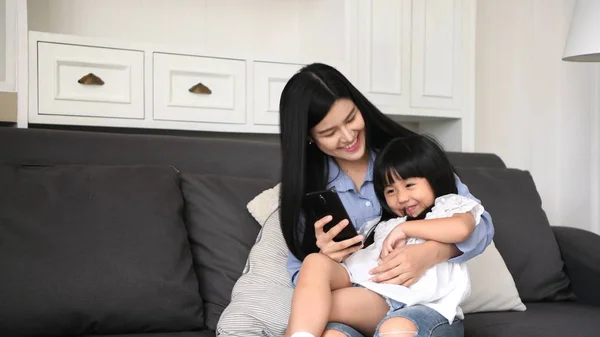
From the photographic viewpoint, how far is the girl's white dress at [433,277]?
149 cm

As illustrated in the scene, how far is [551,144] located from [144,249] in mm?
2225

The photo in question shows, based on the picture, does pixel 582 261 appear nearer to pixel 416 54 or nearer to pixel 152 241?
pixel 416 54

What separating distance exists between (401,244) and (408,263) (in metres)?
0.08

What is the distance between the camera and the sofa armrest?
2.17m

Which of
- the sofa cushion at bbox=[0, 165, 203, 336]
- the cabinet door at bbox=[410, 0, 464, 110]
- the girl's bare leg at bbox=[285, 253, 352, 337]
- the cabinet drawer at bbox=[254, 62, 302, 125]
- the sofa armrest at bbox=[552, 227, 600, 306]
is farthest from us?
the cabinet door at bbox=[410, 0, 464, 110]

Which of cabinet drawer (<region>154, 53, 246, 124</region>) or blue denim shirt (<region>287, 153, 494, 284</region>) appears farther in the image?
cabinet drawer (<region>154, 53, 246, 124</region>)

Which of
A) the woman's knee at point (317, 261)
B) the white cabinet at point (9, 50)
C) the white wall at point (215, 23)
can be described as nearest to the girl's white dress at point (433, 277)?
the woman's knee at point (317, 261)

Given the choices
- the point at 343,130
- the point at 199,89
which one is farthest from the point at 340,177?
the point at 199,89

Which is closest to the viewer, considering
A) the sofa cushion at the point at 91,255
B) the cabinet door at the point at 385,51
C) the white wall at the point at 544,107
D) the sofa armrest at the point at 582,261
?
the sofa cushion at the point at 91,255

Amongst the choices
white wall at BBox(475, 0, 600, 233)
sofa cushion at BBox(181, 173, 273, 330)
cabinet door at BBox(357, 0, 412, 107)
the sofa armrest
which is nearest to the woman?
sofa cushion at BBox(181, 173, 273, 330)

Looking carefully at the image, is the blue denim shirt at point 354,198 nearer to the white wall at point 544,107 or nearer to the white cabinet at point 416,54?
the white cabinet at point 416,54

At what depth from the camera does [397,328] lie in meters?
1.38

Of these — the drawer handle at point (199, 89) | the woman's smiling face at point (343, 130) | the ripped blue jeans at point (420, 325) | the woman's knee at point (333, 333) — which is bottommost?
the woman's knee at point (333, 333)

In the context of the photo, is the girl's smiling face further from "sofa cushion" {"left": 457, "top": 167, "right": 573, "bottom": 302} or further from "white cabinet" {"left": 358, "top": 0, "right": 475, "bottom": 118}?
"white cabinet" {"left": 358, "top": 0, "right": 475, "bottom": 118}
